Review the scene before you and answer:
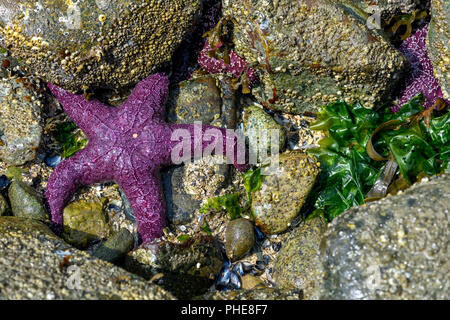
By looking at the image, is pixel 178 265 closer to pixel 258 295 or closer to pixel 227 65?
pixel 258 295

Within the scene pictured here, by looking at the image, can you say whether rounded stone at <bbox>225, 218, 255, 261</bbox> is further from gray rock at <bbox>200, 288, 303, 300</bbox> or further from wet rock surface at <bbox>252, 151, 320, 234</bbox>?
gray rock at <bbox>200, 288, 303, 300</bbox>

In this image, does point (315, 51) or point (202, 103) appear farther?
point (202, 103)

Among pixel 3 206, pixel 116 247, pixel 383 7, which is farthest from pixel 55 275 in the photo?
pixel 383 7

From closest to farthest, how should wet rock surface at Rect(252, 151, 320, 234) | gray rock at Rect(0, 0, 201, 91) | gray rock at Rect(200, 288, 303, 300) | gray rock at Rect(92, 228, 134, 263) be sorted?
gray rock at Rect(200, 288, 303, 300)
gray rock at Rect(0, 0, 201, 91)
gray rock at Rect(92, 228, 134, 263)
wet rock surface at Rect(252, 151, 320, 234)

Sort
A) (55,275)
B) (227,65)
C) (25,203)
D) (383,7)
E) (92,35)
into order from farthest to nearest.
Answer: (227,65) < (383,7) < (25,203) < (92,35) < (55,275)

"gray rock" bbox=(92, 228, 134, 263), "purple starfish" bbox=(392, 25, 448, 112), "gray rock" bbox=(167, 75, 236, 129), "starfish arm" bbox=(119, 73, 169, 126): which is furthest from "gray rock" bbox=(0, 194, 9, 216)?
"purple starfish" bbox=(392, 25, 448, 112)

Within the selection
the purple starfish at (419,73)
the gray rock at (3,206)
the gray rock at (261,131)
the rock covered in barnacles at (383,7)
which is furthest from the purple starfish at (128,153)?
the purple starfish at (419,73)
